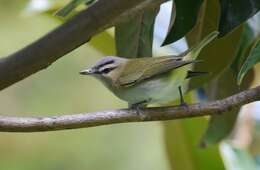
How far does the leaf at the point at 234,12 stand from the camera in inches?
37.3

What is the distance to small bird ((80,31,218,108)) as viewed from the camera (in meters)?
1.21

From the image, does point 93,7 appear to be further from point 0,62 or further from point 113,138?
point 113,138

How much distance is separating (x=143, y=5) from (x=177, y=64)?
0.26m

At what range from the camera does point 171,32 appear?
98 cm

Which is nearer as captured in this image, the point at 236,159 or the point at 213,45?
the point at 213,45

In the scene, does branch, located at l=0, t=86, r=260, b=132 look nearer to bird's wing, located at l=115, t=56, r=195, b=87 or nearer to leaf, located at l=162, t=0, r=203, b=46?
leaf, located at l=162, t=0, r=203, b=46

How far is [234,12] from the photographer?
0.96 m

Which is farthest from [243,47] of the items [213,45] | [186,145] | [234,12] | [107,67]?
[186,145]

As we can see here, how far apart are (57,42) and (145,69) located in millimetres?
463

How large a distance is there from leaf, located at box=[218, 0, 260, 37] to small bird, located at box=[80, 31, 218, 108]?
0.65 ft

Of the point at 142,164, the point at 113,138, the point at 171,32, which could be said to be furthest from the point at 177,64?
the point at 113,138

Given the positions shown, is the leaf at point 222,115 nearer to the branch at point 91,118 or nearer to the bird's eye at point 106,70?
the bird's eye at point 106,70

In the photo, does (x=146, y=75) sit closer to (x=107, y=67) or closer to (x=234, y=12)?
(x=107, y=67)

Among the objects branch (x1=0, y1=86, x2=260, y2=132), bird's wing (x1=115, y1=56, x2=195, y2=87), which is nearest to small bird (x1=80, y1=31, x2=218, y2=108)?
bird's wing (x1=115, y1=56, x2=195, y2=87)
